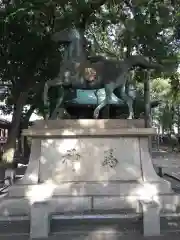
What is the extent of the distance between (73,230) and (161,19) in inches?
386

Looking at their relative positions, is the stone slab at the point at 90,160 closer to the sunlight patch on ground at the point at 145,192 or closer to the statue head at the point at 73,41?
the sunlight patch on ground at the point at 145,192

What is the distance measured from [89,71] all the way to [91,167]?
2.44 m

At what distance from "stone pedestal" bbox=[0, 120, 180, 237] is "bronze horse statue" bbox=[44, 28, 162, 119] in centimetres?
68

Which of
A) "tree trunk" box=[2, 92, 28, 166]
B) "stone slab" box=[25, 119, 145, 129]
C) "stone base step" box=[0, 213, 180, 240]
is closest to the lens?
"stone base step" box=[0, 213, 180, 240]

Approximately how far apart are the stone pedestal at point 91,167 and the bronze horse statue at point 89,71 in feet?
2.23

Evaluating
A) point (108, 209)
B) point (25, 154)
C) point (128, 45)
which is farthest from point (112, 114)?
point (25, 154)

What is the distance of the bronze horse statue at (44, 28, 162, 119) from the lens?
31.4 ft

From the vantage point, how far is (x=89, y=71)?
962 cm

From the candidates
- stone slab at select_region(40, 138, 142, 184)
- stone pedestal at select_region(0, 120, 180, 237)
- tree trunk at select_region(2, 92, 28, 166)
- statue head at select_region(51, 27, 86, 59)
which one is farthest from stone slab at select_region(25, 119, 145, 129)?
tree trunk at select_region(2, 92, 28, 166)

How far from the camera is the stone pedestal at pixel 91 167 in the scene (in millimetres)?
8539

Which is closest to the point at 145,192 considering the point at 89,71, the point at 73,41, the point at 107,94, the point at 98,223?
the point at 98,223

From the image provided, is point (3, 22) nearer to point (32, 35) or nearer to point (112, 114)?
point (32, 35)

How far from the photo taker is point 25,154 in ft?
99.1

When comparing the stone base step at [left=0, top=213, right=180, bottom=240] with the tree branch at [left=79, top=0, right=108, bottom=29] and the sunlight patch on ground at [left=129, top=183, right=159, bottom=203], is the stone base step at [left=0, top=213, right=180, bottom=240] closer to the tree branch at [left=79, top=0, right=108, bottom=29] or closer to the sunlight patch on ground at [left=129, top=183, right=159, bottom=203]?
the sunlight patch on ground at [left=129, top=183, right=159, bottom=203]
